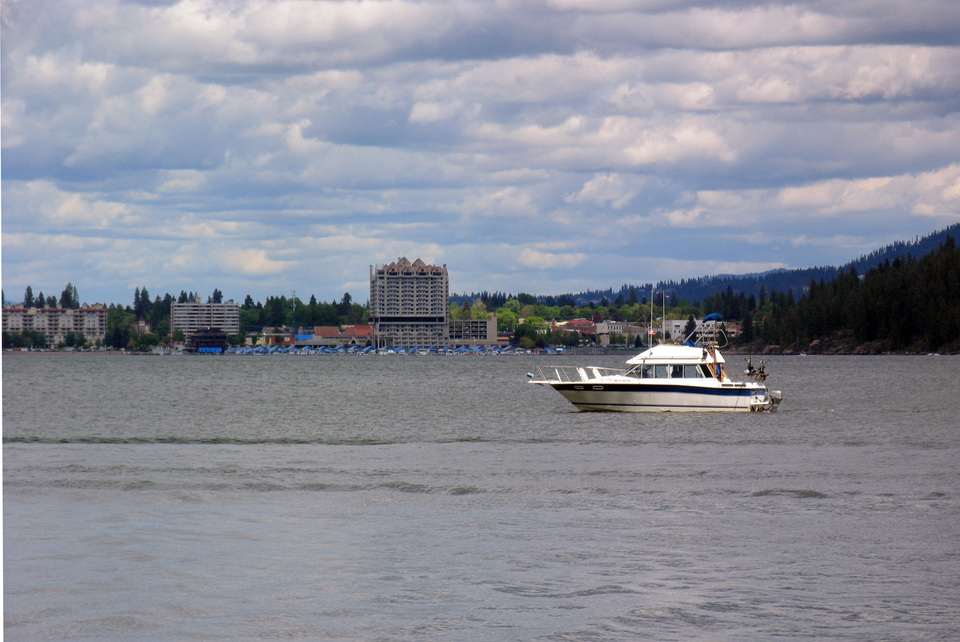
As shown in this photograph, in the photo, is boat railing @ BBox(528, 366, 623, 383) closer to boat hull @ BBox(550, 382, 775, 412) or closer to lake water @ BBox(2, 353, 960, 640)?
boat hull @ BBox(550, 382, 775, 412)

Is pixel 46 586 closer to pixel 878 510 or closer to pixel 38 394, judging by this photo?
pixel 878 510

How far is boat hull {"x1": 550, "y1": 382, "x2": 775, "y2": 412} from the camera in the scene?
175ft

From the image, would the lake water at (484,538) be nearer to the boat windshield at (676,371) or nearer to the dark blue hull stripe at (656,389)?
the dark blue hull stripe at (656,389)

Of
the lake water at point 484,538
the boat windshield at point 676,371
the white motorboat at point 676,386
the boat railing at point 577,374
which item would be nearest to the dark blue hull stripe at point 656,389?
the white motorboat at point 676,386

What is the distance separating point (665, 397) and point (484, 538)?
116 feet

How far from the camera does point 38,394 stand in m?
85.2

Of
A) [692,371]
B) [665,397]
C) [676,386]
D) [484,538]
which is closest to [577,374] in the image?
[692,371]

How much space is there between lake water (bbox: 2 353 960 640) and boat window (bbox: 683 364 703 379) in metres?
11.5

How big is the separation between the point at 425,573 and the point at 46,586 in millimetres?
5697

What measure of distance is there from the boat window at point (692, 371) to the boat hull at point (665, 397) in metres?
0.93

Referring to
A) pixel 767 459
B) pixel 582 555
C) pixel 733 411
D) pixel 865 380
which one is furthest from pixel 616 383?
pixel 865 380

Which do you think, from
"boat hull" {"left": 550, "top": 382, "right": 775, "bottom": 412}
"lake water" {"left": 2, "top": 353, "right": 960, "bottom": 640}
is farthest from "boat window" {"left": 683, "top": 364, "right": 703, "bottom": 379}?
"lake water" {"left": 2, "top": 353, "right": 960, "bottom": 640}

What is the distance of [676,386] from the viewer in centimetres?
5322

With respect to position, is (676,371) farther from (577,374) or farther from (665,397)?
(577,374)
